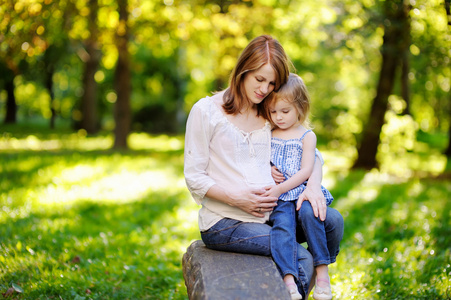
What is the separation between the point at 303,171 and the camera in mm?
3271

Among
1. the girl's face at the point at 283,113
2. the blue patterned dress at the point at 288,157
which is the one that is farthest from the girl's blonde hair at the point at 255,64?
the blue patterned dress at the point at 288,157

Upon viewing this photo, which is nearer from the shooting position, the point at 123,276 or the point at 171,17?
the point at 123,276

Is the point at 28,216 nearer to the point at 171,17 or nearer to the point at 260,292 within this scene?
the point at 260,292

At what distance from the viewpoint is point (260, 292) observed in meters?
2.57

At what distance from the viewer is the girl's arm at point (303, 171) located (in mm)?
3156

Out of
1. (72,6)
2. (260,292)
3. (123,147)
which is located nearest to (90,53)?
(123,147)

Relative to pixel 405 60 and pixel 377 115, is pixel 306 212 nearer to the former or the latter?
pixel 377 115

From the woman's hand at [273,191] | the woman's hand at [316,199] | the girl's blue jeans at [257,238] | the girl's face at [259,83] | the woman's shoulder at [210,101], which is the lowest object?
the girl's blue jeans at [257,238]

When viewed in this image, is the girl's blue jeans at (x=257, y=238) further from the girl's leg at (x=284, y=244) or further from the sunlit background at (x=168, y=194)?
the sunlit background at (x=168, y=194)

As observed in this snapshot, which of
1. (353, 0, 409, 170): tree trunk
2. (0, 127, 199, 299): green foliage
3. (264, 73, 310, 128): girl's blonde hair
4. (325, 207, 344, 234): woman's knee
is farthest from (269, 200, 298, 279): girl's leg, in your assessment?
(353, 0, 409, 170): tree trunk

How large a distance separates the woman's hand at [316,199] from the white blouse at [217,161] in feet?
0.84

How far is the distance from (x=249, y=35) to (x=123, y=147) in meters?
5.39

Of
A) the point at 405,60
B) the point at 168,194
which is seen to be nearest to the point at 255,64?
the point at 168,194

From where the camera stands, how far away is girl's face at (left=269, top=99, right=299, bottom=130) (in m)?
3.34
